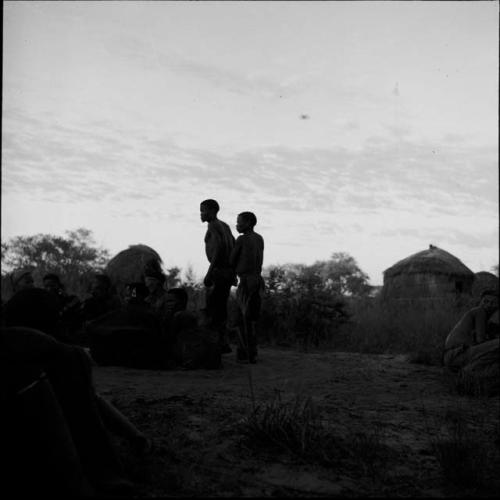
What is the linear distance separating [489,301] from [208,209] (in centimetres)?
307

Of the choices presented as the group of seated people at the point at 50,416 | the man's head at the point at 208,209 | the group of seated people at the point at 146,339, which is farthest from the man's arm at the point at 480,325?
the group of seated people at the point at 50,416

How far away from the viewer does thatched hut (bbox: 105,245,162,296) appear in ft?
49.9

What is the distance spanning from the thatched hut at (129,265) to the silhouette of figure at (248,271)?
327 inches

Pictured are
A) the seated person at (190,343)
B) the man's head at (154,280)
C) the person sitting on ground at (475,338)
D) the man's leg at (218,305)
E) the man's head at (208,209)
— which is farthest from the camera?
the man's head at (154,280)

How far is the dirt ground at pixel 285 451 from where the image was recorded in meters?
3.10

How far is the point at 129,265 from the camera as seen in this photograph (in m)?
15.6

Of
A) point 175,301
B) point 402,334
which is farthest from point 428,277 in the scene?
point 175,301

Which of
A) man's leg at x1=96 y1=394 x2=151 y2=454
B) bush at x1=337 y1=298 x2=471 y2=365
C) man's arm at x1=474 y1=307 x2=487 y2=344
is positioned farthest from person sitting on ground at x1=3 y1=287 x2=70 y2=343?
bush at x1=337 y1=298 x2=471 y2=365

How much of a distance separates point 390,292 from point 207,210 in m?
13.4

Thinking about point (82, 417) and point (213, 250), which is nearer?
point (82, 417)

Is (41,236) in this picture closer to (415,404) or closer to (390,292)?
(390,292)

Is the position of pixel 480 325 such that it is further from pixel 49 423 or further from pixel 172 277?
pixel 172 277

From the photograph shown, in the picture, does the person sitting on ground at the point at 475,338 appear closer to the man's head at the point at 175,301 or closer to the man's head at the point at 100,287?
the man's head at the point at 175,301

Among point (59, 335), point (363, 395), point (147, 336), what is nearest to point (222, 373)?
point (147, 336)
